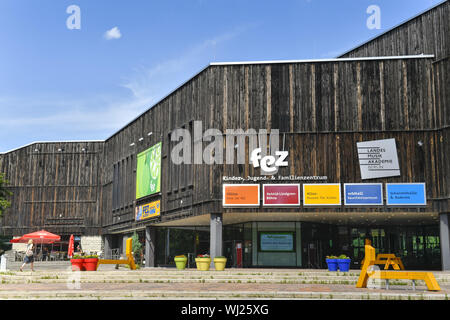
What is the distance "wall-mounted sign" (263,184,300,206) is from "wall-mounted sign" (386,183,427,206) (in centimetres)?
517

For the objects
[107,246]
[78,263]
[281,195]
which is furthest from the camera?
[107,246]

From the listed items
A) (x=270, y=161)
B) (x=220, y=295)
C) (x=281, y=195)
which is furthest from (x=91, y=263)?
(x=220, y=295)

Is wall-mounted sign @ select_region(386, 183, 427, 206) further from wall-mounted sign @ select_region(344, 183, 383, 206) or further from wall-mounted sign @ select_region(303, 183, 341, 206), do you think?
wall-mounted sign @ select_region(303, 183, 341, 206)

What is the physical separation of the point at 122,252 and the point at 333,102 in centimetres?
2764

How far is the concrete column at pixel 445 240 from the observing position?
99.0 ft

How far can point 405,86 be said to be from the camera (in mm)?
32250

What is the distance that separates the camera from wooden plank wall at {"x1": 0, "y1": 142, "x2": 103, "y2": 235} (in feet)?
182

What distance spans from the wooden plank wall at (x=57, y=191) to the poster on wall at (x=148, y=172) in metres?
13.3

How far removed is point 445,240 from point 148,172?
70.5ft

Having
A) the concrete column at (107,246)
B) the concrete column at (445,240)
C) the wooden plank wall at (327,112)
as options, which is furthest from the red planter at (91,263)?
the concrete column at (107,246)

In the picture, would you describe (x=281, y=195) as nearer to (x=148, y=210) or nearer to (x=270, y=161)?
(x=270, y=161)

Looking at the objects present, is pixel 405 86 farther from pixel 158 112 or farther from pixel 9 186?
pixel 9 186

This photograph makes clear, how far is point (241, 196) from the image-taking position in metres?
32.2
